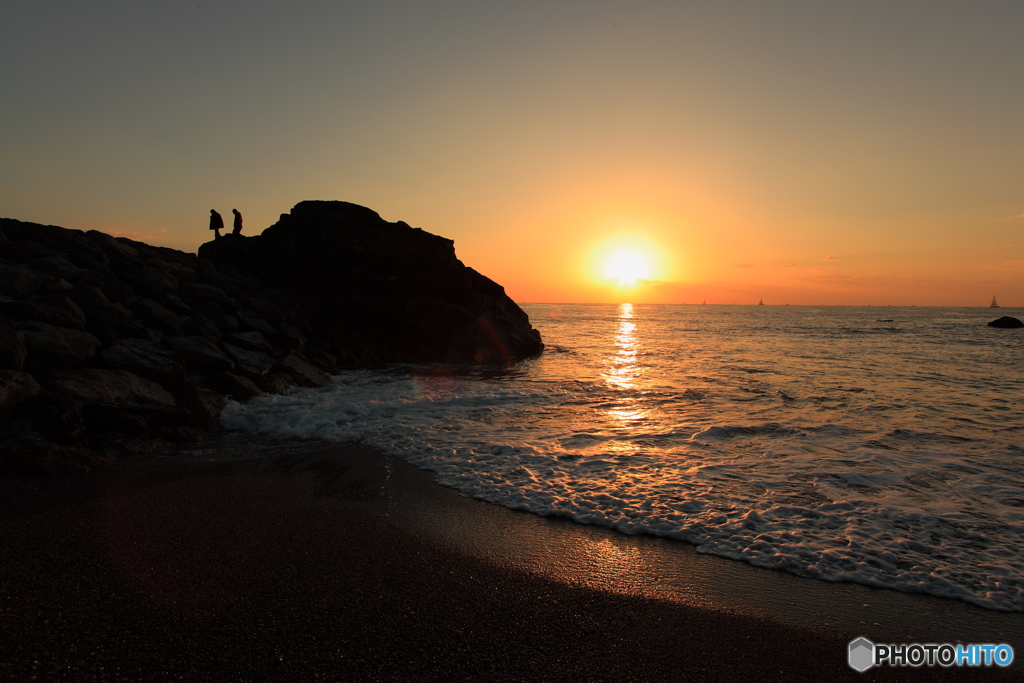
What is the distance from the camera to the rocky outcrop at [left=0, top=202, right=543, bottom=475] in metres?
8.59

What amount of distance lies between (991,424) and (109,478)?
679 inches

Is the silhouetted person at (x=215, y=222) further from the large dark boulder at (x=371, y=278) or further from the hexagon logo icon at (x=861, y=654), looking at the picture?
the hexagon logo icon at (x=861, y=654)

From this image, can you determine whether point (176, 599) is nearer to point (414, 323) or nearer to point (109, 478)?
point (109, 478)

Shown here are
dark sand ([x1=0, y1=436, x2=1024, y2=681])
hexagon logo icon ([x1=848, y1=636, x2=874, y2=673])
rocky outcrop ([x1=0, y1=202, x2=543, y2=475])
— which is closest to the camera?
dark sand ([x1=0, y1=436, x2=1024, y2=681])

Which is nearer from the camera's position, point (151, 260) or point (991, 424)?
point (991, 424)

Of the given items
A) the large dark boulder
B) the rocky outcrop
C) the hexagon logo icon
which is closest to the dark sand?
the hexagon logo icon

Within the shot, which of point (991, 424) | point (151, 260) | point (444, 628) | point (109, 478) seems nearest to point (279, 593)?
point (444, 628)

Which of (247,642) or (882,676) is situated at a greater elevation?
(247,642)

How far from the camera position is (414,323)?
23.5 metres

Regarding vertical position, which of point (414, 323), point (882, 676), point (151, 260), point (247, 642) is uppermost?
point (151, 260)
